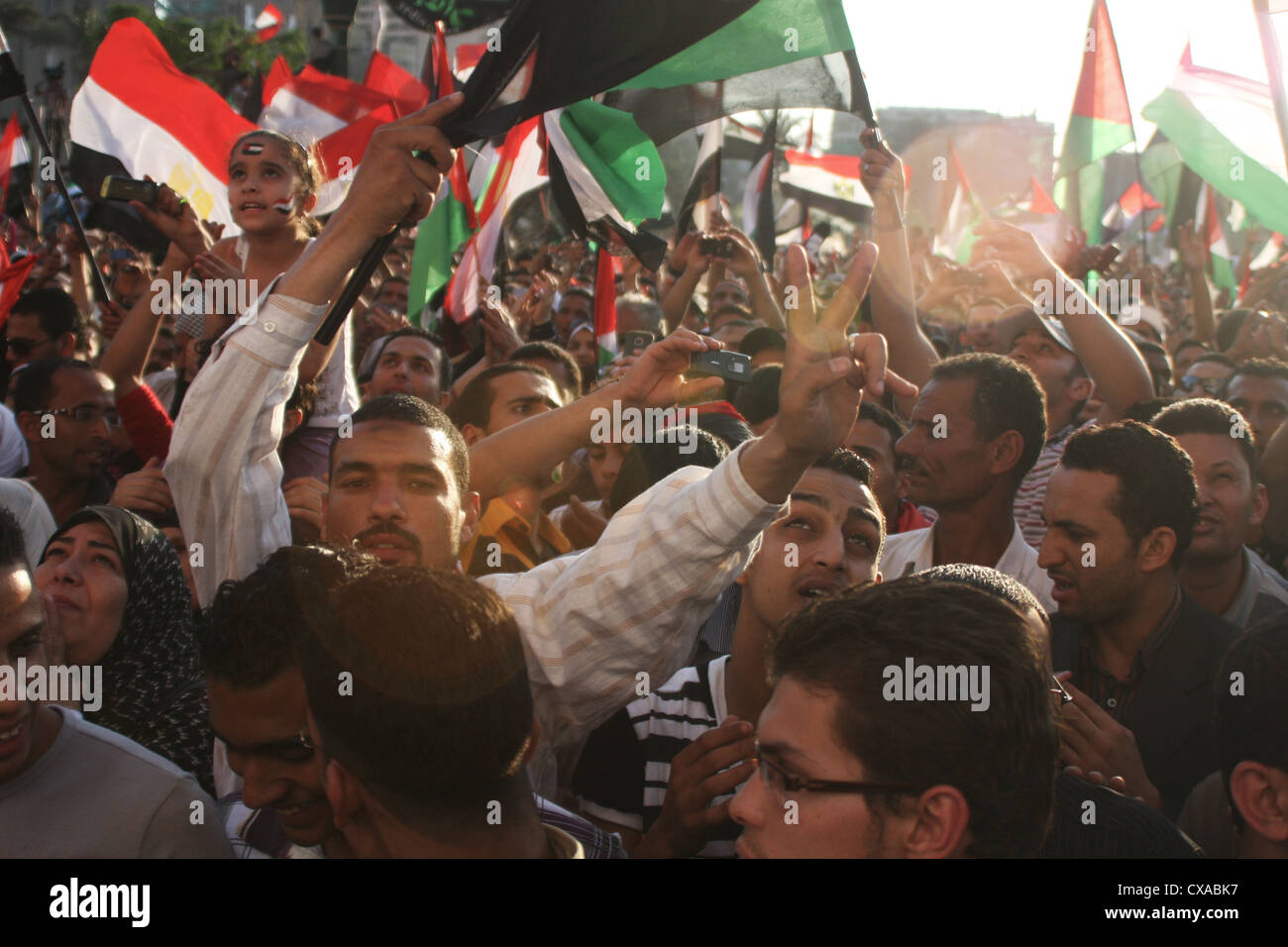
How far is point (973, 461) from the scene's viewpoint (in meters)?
3.85

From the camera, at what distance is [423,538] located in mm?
2633

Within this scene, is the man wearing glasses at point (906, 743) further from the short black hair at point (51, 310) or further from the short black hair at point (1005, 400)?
the short black hair at point (51, 310)

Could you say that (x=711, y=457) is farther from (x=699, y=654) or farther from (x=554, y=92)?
(x=554, y=92)

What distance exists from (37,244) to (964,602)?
387 inches

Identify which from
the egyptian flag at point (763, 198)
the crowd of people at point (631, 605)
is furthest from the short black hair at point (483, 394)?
the egyptian flag at point (763, 198)

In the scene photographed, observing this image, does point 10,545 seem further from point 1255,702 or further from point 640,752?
point 1255,702

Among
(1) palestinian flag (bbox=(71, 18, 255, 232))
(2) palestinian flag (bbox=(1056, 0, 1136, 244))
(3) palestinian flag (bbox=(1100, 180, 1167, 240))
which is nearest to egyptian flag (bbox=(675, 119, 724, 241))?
(2) palestinian flag (bbox=(1056, 0, 1136, 244))

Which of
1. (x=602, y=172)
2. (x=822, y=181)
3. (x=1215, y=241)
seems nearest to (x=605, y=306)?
(x=602, y=172)

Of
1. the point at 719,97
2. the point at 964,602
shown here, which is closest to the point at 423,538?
the point at 964,602

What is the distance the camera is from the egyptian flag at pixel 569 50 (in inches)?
107

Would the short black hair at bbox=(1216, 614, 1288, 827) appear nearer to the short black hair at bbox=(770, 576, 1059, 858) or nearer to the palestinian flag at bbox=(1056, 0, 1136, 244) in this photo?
the short black hair at bbox=(770, 576, 1059, 858)

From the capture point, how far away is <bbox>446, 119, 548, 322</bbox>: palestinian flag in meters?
6.21

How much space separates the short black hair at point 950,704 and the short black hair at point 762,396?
261cm
